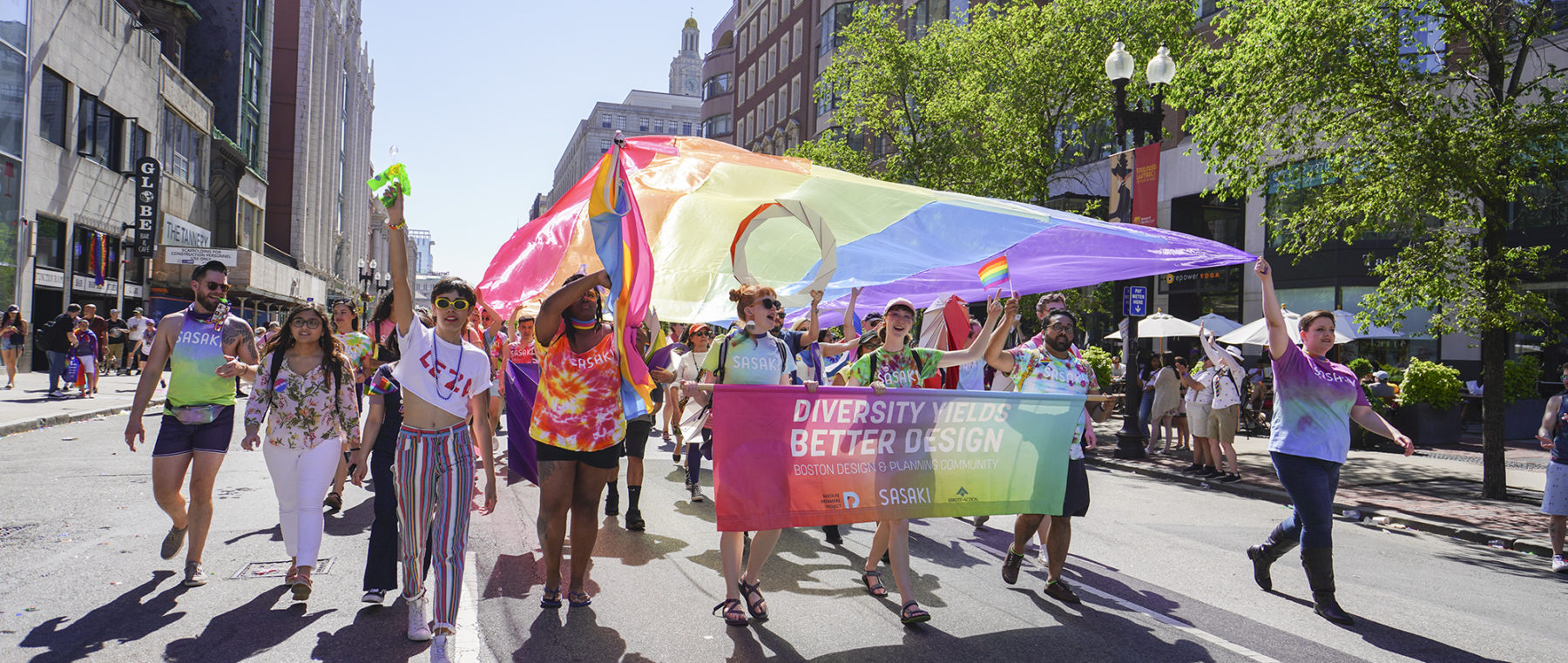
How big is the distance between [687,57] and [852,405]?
165366 millimetres

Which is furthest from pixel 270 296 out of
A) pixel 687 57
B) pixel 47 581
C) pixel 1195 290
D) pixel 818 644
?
pixel 687 57

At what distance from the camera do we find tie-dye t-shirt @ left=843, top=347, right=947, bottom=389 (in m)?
5.90

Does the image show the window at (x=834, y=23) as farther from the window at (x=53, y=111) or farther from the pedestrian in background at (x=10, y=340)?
the pedestrian in background at (x=10, y=340)

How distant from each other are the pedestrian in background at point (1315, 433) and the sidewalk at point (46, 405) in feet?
38.4

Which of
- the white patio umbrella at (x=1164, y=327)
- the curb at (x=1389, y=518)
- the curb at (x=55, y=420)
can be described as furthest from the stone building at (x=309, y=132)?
the curb at (x=1389, y=518)

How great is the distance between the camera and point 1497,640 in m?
5.51

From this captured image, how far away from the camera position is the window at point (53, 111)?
2417 centimetres

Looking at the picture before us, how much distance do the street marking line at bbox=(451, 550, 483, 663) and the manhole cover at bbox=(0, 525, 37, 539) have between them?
11.2 feet

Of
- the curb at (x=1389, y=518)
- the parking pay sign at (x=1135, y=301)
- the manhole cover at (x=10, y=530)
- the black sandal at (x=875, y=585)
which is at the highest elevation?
the parking pay sign at (x=1135, y=301)

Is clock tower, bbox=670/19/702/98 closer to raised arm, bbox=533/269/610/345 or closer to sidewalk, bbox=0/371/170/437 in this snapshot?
sidewalk, bbox=0/371/170/437

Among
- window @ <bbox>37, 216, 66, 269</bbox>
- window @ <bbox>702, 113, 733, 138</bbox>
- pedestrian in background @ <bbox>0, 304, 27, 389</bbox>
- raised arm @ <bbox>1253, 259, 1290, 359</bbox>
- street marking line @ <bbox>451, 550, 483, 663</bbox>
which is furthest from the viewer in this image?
window @ <bbox>702, 113, 733, 138</bbox>

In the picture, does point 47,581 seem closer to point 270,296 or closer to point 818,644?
point 818,644

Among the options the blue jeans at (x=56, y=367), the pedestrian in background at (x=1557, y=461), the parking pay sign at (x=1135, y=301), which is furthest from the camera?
the blue jeans at (x=56, y=367)

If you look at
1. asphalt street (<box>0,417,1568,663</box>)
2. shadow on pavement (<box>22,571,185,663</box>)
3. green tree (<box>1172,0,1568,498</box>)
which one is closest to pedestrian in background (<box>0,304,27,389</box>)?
asphalt street (<box>0,417,1568,663</box>)
